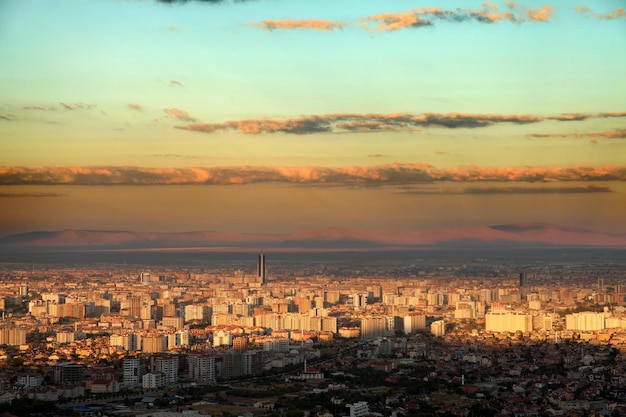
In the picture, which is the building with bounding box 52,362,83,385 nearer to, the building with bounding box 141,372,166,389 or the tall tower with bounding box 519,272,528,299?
the building with bounding box 141,372,166,389

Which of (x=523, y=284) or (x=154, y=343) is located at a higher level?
(x=523, y=284)

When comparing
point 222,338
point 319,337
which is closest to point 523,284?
point 319,337

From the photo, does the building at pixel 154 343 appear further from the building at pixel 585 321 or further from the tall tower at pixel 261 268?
the tall tower at pixel 261 268

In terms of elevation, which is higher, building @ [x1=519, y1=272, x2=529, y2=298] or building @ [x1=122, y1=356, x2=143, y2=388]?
building @ [x1=519, y1=272, x2=529, y2=298]

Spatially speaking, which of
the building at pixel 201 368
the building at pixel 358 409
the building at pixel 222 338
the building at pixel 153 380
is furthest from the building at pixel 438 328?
the building at pixel 358 409

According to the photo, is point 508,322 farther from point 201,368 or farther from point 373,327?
point 201,368

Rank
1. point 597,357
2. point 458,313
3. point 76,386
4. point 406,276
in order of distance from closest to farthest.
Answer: point 76,386 < point 597,357 < point 458,313 < point 406,276

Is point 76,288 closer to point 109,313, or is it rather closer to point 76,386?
point 109,313

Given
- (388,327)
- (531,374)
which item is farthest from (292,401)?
(388,327)

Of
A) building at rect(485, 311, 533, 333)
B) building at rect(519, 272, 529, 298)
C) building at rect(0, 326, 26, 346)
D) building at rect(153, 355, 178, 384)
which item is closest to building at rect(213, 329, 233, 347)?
building at rect(153, 355, 178, 384)

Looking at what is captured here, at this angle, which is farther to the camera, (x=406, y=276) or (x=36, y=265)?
(x=406, y=276)

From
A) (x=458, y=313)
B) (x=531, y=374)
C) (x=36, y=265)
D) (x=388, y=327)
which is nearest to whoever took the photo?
(x=531, y=374)
